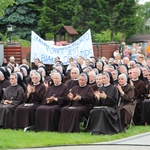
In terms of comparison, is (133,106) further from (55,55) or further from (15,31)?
(15,31)

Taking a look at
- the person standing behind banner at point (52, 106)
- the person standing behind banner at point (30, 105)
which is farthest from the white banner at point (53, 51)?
the person standing behind banner at point (52, 106)

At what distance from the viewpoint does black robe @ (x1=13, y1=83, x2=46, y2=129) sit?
16.4 m

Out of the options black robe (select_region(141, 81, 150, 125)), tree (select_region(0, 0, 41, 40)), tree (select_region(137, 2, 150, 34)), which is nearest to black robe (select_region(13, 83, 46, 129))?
black robe (select_region(141, 81, 150, 125))

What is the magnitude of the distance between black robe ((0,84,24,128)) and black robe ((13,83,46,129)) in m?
0.26

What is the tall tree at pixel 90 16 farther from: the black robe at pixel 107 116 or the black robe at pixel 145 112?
→ the black robe at pixel 107 116

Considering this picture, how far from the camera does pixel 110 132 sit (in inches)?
609

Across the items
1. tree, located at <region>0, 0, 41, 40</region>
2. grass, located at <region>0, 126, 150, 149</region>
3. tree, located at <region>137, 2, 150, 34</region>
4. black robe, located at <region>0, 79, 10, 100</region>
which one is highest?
tree, located at <region>137, 2, 150, 34</region>

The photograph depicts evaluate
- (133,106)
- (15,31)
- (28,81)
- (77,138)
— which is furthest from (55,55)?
(15,31)

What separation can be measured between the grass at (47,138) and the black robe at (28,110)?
46cm

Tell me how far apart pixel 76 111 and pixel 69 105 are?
60cm

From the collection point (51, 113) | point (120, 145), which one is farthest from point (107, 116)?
point (120, 145)

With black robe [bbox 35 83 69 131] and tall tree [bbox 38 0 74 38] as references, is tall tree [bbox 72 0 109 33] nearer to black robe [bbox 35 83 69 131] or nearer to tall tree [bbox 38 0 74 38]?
tall tree [bbox 38 0 74 38]

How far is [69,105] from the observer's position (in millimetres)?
16266

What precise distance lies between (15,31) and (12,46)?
20085 millimetres
